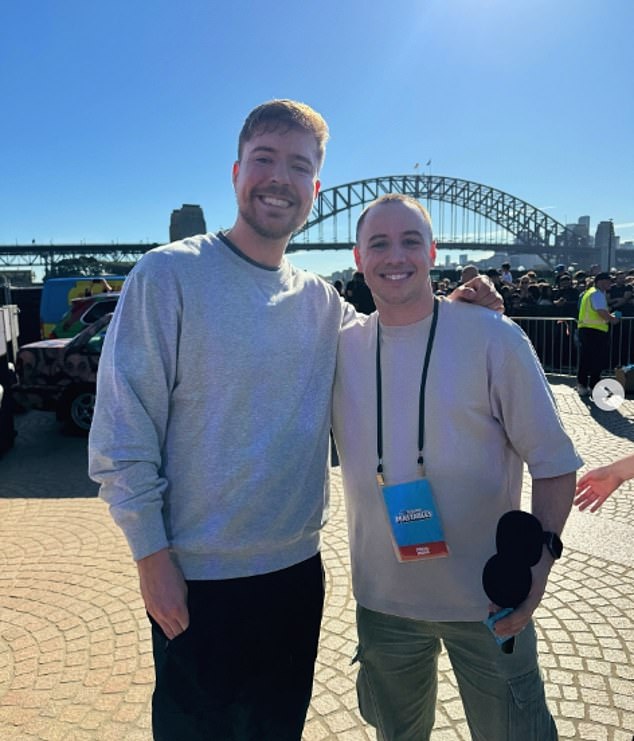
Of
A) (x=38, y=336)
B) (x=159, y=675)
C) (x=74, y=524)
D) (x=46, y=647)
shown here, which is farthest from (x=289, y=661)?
(x=38, y=336)

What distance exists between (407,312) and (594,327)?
7869mm

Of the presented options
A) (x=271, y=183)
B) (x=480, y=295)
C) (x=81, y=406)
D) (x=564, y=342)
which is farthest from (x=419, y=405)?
(x=564, y=342)

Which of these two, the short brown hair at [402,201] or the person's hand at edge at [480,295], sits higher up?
the short brown hair at [402,201]

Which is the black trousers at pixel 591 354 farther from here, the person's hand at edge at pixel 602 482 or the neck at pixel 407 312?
the neck at pixel 407 312

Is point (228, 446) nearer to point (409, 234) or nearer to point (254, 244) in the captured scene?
point (254, 244)

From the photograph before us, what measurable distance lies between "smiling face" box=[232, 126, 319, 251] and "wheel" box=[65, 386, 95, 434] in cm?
636

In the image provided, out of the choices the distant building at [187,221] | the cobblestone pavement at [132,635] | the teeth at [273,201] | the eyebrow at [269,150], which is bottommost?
the cobblestone pavement at [132,635]

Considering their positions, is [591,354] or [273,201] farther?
[591,354]

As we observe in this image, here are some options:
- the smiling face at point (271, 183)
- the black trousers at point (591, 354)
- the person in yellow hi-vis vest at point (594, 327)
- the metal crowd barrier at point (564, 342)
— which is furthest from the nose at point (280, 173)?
the metal crowd barrier at point (564, 342)

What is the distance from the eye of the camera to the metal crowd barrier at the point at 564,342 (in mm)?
10156

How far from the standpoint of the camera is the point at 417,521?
1597mm

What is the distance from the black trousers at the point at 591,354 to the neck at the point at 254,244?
810 cm

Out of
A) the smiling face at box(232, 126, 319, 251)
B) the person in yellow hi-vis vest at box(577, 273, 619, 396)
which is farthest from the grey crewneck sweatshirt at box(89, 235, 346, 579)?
the person in yellow hi-vis vest at box(577, 273, 619, 396)

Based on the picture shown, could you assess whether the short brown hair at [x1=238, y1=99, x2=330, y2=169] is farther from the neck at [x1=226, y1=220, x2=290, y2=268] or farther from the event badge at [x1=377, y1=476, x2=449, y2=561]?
the event badge at [x1=377, y1=476, x2=449, y2=561]
